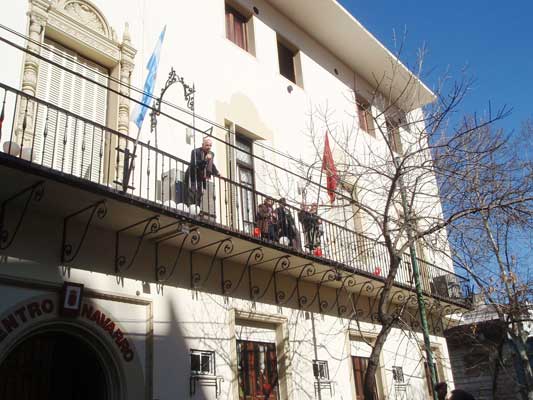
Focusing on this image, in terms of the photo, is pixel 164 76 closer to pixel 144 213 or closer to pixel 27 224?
pixel 144 213

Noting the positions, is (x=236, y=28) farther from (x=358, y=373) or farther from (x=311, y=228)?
(x=358, y=373)

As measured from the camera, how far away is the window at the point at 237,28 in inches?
559

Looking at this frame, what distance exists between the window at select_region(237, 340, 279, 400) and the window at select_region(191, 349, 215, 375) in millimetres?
788

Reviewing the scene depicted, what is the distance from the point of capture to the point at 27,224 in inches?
299

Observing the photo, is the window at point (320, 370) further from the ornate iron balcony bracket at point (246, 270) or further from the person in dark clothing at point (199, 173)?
the person in dark clothing at point (199, 173)

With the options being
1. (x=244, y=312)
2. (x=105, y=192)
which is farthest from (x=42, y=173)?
(x=244, y=312)

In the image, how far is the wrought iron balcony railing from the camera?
812 centimetres

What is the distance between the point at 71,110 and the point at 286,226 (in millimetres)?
4446

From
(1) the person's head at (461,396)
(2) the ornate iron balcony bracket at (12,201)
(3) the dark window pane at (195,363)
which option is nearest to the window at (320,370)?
(3) the dark window pane at (195,363)

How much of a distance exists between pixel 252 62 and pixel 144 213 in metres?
6.92

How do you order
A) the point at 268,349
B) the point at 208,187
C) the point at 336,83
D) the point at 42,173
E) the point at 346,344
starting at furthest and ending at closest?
the point at 336,83 < the point at 346,344 < the point at 268,349 < the point at 208,187 < the point at 42,173

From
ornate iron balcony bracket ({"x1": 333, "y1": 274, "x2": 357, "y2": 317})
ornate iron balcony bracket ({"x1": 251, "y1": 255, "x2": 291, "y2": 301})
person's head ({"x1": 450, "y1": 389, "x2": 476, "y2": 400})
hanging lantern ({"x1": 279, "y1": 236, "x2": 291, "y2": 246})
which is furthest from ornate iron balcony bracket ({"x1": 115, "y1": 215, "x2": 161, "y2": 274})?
ornate iron balcony bracket ({"x1": 333, "y1": 274, "x2": 357, "y2": 317})

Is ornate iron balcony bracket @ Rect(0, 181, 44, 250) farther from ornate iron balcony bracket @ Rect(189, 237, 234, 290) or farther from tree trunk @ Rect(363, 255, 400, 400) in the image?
tree trunk @ Rect(363, 255, 400, 400)

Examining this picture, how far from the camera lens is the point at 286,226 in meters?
11.3
